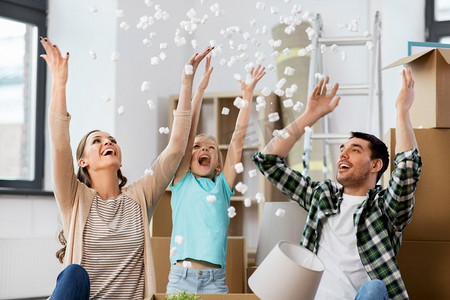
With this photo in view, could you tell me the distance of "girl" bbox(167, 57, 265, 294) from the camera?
2.33 metres

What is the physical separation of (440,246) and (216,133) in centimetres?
202

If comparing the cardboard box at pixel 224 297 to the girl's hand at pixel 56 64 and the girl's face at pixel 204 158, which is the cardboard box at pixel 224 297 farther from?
the girl's face at pixel 204 158

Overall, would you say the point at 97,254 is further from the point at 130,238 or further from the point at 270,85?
the point at 270,85

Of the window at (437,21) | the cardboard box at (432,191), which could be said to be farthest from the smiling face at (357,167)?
the window at (437,21)

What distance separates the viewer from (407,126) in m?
2.05

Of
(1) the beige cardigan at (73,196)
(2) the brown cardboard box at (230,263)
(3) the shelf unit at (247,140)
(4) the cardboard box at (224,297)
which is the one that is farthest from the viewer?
(3) the shelf unit at (247,140)

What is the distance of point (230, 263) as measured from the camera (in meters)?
2.81

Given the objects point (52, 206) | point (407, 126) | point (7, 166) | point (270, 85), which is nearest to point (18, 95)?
point (7, 166)

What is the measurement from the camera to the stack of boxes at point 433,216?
2221 mm

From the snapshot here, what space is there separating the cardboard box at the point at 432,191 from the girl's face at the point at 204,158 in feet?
2.40

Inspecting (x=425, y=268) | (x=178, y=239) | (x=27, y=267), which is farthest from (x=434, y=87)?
(x=27, y=267)

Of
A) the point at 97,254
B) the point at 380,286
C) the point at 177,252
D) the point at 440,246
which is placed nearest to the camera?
the point at 380,286

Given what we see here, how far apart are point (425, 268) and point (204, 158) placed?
86cm

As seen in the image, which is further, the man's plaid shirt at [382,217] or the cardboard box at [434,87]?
the cardboard box at [434,87]
